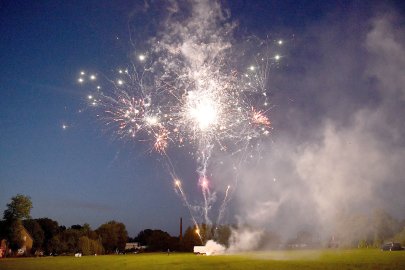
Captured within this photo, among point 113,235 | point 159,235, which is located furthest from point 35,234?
point 159,235

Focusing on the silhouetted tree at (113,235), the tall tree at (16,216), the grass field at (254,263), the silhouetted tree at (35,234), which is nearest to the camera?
the grass field at (254,263)

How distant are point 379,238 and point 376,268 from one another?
63.5 meters

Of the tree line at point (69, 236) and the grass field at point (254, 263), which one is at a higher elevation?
the tree line at point (69, 236)

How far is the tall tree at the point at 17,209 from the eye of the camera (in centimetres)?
7256

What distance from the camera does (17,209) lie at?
238 feet

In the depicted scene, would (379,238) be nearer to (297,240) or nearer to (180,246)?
(297,240)

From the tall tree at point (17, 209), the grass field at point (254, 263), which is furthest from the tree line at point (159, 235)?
the grass field at point (254, 263)

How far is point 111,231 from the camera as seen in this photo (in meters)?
100

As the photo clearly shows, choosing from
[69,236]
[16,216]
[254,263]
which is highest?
[16,216]

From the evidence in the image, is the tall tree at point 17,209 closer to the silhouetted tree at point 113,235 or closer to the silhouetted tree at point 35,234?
the silhouetted tree at point 35,234

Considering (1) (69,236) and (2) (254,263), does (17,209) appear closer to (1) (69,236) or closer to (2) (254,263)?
(1) (69,236)

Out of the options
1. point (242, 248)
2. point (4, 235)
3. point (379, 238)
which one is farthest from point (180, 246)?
point (379, 238)

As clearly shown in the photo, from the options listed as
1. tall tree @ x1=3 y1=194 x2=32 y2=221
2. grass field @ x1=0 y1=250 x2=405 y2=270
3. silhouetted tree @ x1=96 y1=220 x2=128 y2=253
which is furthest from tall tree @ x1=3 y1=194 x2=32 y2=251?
grass field @ x1=0 y1=250 x2=405 y2=270

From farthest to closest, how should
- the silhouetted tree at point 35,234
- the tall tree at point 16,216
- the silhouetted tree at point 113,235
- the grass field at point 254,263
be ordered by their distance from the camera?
the silhouetted tree at point 113,235, the silhouetted tree at point 35,234, the tall tree at point 16,216, the grass field at point 254,263
